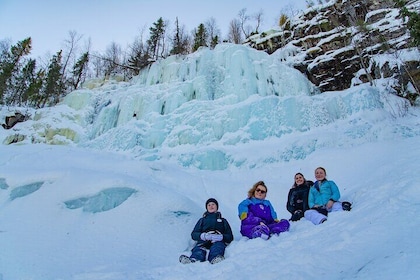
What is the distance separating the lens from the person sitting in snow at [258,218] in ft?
12.8

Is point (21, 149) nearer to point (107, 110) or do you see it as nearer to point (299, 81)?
point (107, 110)

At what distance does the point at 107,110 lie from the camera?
49.4 feet

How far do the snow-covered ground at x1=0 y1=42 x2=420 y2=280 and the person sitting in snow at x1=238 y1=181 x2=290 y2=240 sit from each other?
19 centimetres

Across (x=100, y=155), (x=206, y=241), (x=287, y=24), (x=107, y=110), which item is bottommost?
(x=206, y=241)

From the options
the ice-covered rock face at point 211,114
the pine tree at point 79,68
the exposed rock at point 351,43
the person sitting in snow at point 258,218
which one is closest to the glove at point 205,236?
the person sitting in snow at point 258,218

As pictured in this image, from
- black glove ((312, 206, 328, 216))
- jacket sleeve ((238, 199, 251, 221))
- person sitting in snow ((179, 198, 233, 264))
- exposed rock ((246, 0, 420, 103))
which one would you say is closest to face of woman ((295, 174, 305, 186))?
black glove ((312, 206, 328, 216))

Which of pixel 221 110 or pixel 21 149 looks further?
pixel 221 110

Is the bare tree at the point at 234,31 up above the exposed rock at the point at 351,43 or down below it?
above

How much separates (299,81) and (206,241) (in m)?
11.0

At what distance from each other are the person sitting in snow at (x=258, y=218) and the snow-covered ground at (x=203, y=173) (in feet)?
0.64

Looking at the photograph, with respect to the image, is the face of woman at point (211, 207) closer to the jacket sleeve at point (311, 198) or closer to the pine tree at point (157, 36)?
the jacket sleeve at point (311, 198)

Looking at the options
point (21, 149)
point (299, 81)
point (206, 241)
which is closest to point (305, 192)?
point (206, 241)

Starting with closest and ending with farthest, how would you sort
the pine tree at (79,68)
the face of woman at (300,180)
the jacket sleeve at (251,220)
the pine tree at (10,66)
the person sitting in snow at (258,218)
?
the person sitting in snow at (258,218) → the jacket sleeve at (251,220) → the face of woman at (300,180) → the pine tree at (10,66) → the pine tree at (79,68)

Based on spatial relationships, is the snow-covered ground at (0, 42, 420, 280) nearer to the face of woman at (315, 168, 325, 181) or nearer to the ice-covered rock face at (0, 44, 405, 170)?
the ice-covered rock face at (0, 44, 405, 170)
